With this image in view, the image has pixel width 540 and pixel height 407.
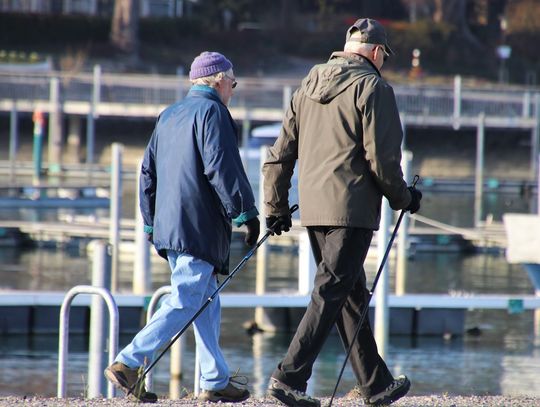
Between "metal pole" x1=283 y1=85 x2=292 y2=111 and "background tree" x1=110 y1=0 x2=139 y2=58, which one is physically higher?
"background tree" x1=110 y1=0 x2=139 y2=58

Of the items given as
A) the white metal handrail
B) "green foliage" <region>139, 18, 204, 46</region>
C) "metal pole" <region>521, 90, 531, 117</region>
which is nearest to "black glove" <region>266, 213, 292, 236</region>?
the white metal handrail

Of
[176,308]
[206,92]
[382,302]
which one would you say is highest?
[206,92]

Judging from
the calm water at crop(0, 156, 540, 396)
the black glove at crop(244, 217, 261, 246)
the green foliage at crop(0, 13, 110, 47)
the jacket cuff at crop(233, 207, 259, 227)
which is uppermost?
the green foliage at crop(0, 13, 110, 47)

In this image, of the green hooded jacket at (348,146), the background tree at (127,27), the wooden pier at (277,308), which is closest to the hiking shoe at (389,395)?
the green hooded jacket at (348,146)

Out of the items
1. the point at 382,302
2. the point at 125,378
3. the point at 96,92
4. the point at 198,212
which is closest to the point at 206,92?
the point at 198,212

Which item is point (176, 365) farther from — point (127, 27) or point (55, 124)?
point (127, 27)

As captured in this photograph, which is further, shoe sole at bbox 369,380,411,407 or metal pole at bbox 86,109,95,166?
metal pole at bbox 86,109,95,166

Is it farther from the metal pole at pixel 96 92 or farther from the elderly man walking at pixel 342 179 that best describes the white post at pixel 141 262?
the metal pole at pixel 96 92

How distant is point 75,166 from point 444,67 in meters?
21.4

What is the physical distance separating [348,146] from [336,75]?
1.08ft

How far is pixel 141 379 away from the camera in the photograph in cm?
625

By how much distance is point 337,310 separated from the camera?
6.03m

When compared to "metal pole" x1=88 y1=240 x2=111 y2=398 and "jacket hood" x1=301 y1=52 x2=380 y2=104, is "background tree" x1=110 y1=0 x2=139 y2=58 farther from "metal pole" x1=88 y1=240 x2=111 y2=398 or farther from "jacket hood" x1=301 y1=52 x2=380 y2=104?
"jacket hood" x1=301 y1=52 x2=380 y2=104

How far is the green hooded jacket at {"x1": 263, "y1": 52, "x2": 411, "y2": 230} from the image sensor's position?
19.1 ft
